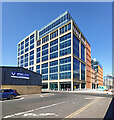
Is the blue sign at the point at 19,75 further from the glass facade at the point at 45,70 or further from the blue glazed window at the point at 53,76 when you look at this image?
the glass facade at the point at 45,70

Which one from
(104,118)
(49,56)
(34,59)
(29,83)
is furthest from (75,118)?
(34,59)

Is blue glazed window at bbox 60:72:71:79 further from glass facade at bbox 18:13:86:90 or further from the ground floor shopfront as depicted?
the ground floor shopfront

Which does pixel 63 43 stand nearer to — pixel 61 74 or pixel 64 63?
pixel 64 63

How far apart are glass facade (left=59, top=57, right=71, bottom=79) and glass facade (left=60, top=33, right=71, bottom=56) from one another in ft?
10.2

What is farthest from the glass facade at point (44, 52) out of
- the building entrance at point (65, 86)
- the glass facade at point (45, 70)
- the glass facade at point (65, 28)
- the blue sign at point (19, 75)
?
the blue sign at point (19, 75)

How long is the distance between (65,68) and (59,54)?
7603 mm

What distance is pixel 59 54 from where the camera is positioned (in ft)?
174

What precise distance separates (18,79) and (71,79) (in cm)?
2487

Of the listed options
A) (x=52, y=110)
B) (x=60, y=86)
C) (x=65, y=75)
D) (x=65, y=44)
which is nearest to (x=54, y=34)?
(x=65, y=44)

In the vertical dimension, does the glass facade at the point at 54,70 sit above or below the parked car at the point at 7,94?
above

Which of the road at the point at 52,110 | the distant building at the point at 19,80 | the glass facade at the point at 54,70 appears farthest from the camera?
the glass facade at the point at 54,70

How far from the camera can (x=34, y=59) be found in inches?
2694

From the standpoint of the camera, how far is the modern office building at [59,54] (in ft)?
159

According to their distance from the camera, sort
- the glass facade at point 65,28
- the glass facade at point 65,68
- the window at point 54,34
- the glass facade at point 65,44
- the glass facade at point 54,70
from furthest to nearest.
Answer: the window at point 54,34, the glass facade at point 54,70, the glass facade at point 65,28, the glass facade at point 65,44, the glass facade at point 65,68
